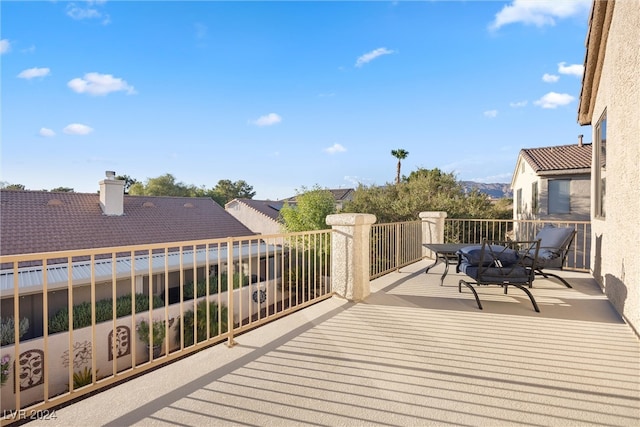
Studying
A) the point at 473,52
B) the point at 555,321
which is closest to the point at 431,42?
the point at 473,52

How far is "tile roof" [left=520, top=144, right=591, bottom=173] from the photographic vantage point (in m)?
11.7

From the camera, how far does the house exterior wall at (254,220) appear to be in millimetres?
23583

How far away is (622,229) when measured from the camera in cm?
334

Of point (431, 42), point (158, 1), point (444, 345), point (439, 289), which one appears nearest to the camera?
point (444, 345)

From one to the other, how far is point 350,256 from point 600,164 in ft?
13.9

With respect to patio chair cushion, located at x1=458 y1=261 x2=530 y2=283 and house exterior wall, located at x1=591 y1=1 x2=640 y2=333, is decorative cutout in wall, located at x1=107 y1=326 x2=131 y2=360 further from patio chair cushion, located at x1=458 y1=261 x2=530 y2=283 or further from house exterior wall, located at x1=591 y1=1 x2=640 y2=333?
house exterior wall, located at x1=591 y1=1 x2=640 y2=333

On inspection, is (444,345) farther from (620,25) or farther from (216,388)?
(620,25)

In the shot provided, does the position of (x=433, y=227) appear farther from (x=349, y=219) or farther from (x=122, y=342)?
(x=122, y=342)

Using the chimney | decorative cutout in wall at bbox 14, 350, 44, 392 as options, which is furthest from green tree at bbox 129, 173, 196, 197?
decorative cutout in wall at bbox 14, 350, 44, 392

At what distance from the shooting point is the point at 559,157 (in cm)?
1285

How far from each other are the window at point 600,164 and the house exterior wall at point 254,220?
18.8 meters

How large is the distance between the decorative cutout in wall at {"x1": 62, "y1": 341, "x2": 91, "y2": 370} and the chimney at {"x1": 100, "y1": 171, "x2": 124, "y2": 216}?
794cm

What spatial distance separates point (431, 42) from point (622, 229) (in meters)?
11.1

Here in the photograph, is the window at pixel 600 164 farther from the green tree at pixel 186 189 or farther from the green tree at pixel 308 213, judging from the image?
the green tree at pixel 186 189
